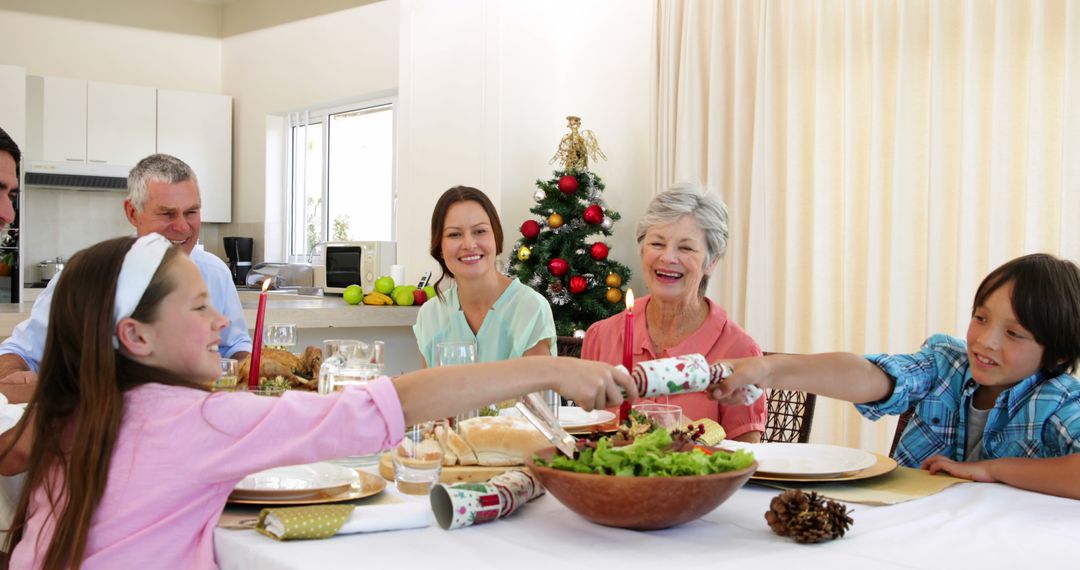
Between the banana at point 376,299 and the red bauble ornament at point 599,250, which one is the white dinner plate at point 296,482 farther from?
the red bauble ornament at point 599,250

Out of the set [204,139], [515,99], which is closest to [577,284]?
[515,99]

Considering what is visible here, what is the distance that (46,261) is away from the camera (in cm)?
705

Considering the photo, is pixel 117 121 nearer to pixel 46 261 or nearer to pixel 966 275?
pixel 46 261


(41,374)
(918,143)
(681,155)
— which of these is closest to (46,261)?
(681,155)

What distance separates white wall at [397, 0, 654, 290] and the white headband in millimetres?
3932

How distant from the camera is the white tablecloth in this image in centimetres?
115

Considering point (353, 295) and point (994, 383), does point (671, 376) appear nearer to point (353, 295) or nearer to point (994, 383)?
point (994, 383)

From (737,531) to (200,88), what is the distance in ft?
24.2

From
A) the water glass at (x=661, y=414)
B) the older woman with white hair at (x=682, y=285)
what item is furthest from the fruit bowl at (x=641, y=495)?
the older woman with white hair at (x=682, y=285)

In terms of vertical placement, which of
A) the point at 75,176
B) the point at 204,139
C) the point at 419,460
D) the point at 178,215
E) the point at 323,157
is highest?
the point at 204,139

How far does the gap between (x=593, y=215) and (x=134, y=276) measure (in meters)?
3.55

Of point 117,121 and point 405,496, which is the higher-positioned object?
point 117,121

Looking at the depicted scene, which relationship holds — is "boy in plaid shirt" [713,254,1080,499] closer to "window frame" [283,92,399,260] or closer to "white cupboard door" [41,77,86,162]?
"window frame" [283,92,399,260]

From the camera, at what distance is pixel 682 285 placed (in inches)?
100
